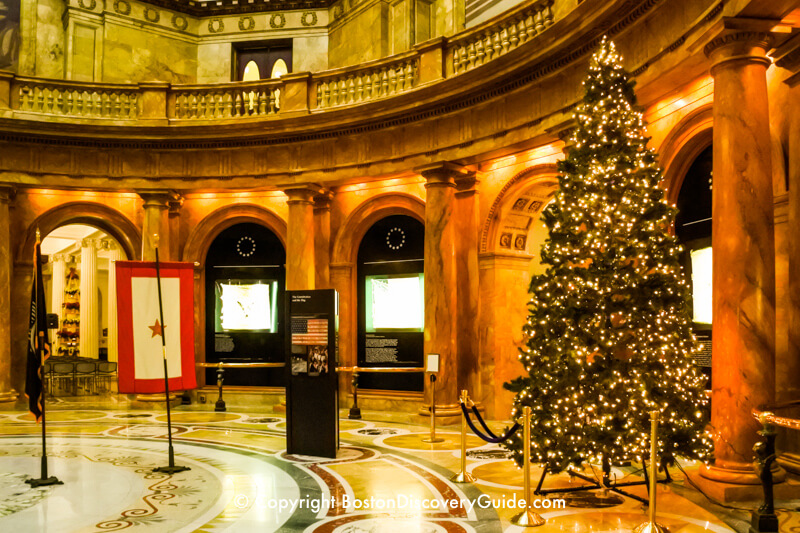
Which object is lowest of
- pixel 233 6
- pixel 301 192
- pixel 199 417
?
pixel 199 417

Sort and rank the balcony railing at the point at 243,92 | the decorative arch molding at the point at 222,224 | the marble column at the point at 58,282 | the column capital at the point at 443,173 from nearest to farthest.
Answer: the column capital at the point at 443,173 < the balcony railing at the point at 243,92 < the decorative arch molding at the point at 222,224 < the marble column at the point at 58,282

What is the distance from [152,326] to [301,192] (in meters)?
6.62

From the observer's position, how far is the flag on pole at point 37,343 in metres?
7.91

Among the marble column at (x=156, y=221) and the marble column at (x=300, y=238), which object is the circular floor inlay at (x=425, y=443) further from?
the marble column at (x=156, y=221)

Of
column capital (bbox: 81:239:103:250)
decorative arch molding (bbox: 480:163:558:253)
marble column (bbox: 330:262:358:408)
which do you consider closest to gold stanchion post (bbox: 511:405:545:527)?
decorative arch molding (bbox: 480:163:558:253)

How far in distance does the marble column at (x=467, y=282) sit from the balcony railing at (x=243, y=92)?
224cm

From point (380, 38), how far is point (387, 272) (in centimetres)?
571

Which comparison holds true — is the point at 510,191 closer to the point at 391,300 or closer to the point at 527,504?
the point at 391,300

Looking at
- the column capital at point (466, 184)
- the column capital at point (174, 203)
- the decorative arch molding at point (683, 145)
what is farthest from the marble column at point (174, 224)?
the decorative arch molding at point (683, 145)

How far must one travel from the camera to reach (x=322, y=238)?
15320 millimetres

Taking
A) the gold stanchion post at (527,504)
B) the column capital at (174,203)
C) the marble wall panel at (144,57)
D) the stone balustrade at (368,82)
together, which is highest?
the marble wall panel at (144,57)

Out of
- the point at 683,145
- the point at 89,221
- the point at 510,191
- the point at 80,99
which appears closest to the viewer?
the point at 683,145

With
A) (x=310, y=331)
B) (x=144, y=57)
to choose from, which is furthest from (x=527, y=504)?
(x=144, y=57)

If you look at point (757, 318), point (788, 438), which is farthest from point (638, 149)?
point (788, 438)
